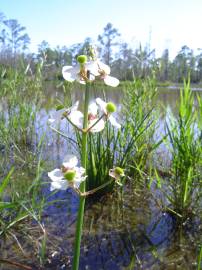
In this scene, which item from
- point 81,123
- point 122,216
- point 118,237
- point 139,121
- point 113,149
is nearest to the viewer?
point 81,123

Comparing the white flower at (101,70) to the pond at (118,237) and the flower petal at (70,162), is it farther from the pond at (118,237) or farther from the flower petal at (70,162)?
the pond at (118,237)

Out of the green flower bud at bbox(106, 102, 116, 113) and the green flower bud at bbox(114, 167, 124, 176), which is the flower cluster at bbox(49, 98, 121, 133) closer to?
the green flower bud at bbox(106, 102, 116, 113)

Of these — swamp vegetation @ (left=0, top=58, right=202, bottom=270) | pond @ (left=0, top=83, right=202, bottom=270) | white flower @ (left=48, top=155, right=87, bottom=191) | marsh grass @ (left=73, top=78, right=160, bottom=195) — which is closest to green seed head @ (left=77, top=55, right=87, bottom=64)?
white flower @ (left=48, top=155, right=87, bottom=191)

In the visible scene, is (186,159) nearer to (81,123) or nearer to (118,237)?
(118,237)

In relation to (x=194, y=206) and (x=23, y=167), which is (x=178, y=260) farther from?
(x=23, y=167)

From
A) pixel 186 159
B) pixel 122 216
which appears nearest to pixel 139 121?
pixel 186 159

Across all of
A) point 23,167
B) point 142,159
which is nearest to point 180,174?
point 142,159
